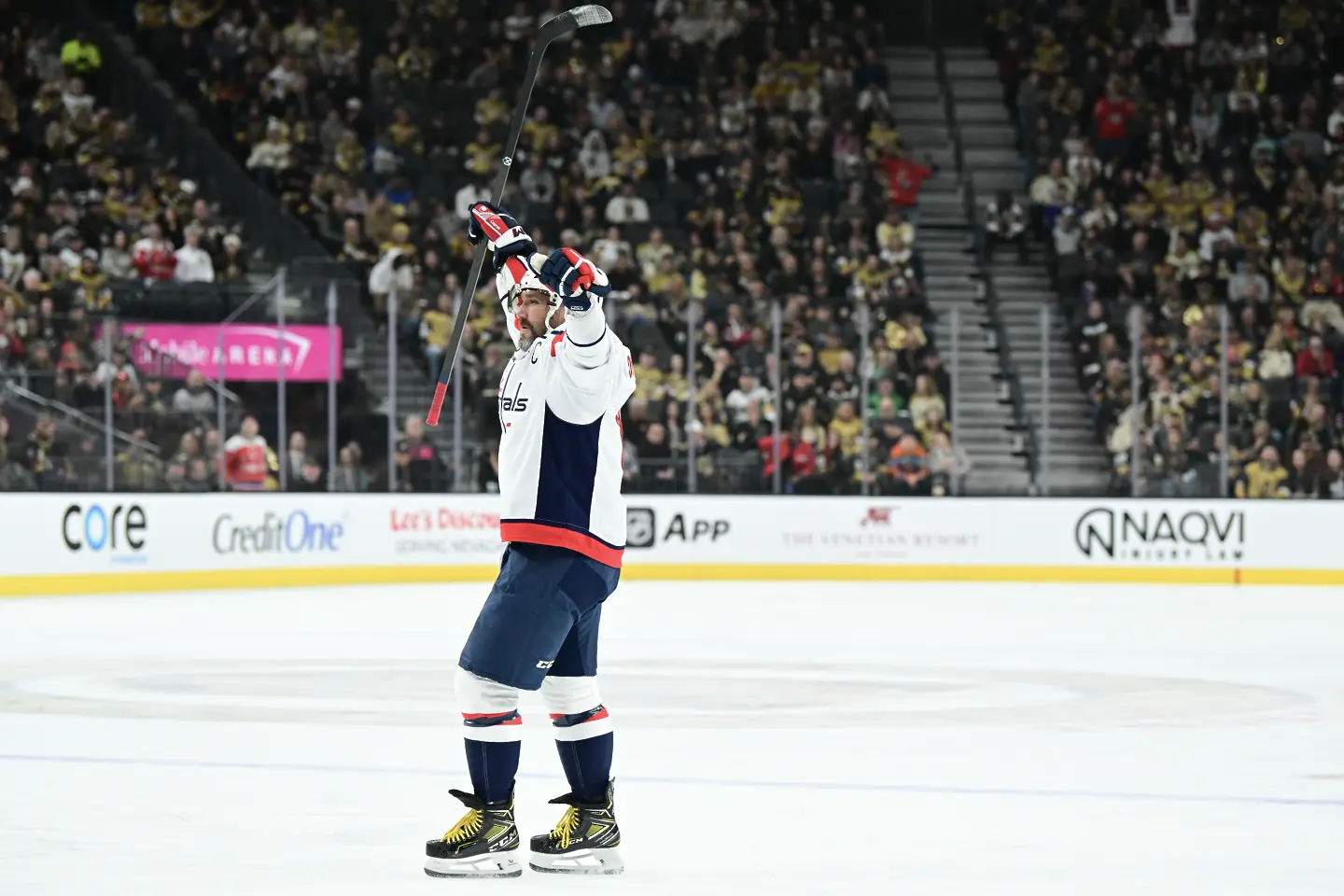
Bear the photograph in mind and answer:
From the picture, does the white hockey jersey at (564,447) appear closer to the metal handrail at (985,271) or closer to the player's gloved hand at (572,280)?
the player's gloved hand at (572,280)

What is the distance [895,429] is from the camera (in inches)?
Result: 723

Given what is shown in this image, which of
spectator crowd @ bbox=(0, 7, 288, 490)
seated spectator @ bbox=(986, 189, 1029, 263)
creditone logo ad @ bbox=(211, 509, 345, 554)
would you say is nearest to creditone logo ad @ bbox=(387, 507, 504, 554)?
creditone logo ad @ bbox=(211, 509, 345, 554)

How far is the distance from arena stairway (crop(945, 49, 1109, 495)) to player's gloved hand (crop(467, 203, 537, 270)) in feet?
42.6

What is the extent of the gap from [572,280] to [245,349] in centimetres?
1203

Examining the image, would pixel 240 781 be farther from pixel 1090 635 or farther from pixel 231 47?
pixel 231 47

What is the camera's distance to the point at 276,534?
17.3 metres

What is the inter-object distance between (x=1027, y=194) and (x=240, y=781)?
18.6 meters

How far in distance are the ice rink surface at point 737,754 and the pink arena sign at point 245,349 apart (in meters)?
2.63

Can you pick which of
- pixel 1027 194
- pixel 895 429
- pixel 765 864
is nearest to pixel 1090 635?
pixel 895 429

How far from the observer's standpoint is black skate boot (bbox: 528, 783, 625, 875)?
5586 millimetres

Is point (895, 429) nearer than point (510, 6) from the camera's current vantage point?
Yes

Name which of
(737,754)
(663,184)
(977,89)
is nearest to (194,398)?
(663,184)

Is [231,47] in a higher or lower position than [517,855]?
higher

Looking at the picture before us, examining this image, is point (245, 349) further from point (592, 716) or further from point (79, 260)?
point (592, 716)
